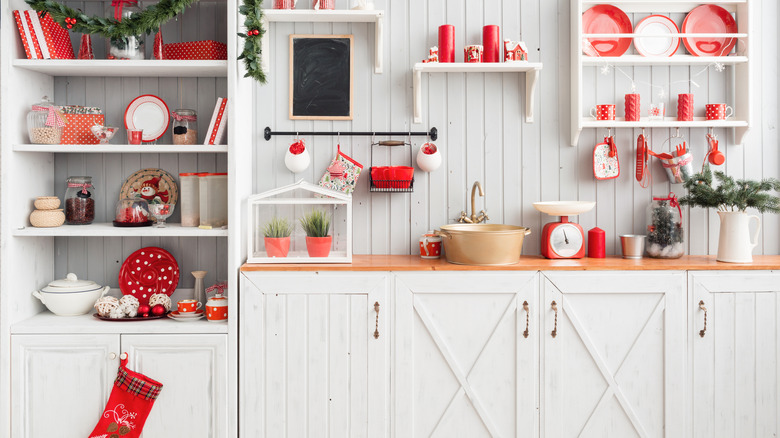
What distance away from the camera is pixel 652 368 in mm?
2369

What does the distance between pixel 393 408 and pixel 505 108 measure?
147 cm

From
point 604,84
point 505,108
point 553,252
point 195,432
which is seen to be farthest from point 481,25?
point 195,432

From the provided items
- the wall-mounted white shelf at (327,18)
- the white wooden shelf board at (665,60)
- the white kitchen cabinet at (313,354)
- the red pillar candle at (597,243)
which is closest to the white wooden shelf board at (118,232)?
the white kitchen cabinet at (313,354)

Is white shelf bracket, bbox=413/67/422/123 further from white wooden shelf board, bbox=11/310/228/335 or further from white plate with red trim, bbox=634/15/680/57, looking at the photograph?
white wooden shelf board, bbox=11/310/228/335

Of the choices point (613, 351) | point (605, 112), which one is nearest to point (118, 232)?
point (613, 351)

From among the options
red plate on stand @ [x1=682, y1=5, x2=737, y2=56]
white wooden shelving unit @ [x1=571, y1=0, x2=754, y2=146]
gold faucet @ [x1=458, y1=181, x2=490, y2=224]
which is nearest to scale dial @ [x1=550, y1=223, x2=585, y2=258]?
gold faucet @ [x1=458, y1=181, x2=490, y2=224]

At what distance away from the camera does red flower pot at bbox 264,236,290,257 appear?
2453 mm

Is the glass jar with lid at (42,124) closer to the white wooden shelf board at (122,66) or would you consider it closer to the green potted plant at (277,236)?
the white wooden shelf board at (122,66)

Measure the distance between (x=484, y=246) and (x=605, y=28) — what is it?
126 cm

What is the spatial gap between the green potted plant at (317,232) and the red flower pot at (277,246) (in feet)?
0.31

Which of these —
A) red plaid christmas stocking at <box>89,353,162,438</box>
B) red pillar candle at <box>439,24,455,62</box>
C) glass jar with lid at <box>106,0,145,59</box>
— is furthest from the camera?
red pillar candle at <box>439,24,455,62</box>

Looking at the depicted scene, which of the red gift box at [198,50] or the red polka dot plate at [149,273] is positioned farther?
the red polka dot plate at [149,273]

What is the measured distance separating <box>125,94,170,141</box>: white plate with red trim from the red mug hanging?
2.00 meters

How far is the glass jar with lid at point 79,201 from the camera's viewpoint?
100 inches
